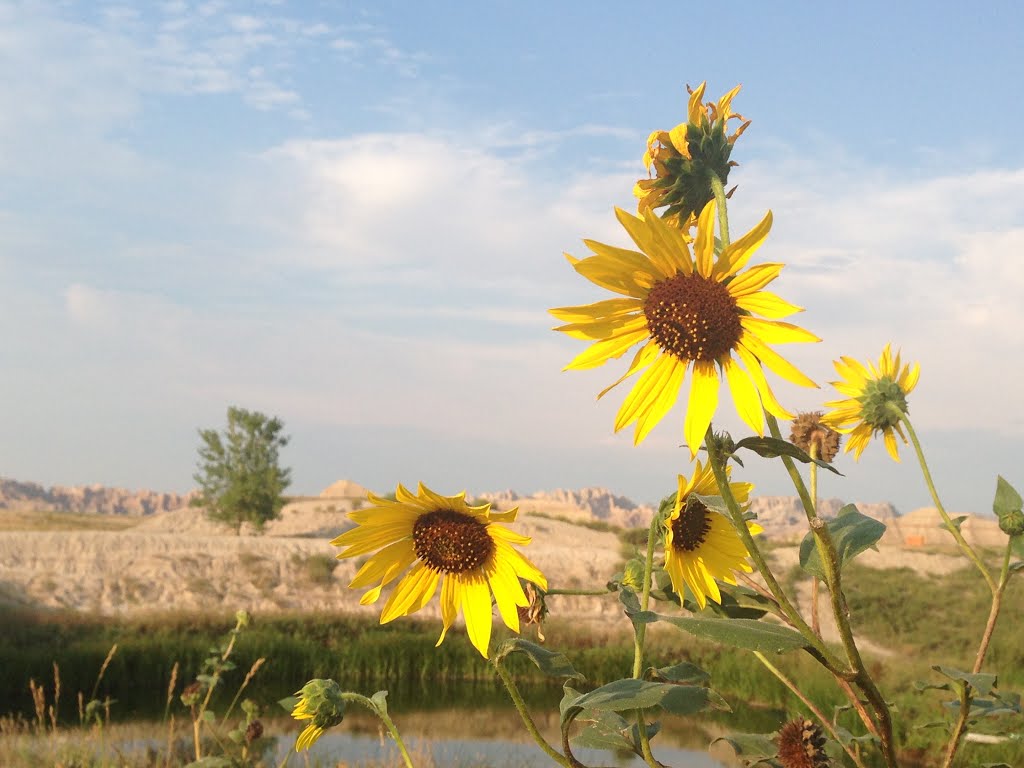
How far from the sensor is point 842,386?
8.16ft

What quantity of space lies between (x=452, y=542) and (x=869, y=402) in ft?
4.82

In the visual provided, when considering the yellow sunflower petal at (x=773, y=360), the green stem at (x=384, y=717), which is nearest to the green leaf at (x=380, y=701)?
the green stem at (x=384, y=717)

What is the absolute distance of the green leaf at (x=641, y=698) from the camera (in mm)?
1086

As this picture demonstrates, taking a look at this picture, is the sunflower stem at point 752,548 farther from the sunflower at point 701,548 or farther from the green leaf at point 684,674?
the sunflower at point 701,548

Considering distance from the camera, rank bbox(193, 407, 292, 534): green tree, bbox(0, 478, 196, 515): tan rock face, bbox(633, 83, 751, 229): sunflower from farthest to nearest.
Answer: bbox(0, 478, 196, 515): tan rock face < bbox(193, 407, 292, 534): green tree < bbox(633, 83, 751, 229): sunflower

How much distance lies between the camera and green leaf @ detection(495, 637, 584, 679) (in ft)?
4.10

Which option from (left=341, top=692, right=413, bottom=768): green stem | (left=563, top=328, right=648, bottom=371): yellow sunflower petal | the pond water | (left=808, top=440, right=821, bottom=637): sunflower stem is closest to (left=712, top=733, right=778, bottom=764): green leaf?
(left=808, top=440, right=821, bottom=637): sunflower stem

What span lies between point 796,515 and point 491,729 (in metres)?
96.5

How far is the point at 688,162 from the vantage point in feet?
4.61

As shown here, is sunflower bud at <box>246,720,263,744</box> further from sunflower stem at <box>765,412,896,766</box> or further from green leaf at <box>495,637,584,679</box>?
sunflower stem at <box>765,412,896,766</box>

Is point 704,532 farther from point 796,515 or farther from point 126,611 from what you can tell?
point 796,515

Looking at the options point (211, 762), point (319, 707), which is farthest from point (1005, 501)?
point (211, 762)

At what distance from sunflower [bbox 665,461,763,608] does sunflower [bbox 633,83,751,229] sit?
0.51 metres

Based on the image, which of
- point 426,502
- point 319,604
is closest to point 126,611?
point 319,604
